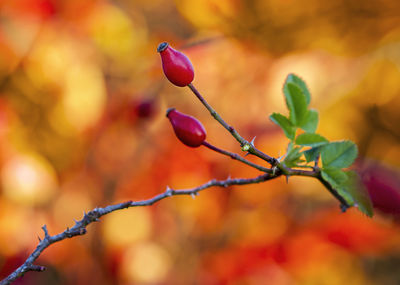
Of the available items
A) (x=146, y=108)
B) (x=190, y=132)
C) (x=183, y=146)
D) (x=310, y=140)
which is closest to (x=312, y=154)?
(x=310, y=140)

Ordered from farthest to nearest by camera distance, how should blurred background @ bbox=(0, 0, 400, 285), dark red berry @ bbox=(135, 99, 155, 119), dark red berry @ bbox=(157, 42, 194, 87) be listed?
blurred background @ bbox=(0, 0, 400, 285)
dark red berry @ bbox=(135, 99, 155, 119)
dark red berry @ bbox=(157, 42, 194, 87)

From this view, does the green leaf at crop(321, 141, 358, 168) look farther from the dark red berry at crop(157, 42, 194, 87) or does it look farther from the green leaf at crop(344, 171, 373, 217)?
the dark red berry at crop(157, 42, 194, 87)

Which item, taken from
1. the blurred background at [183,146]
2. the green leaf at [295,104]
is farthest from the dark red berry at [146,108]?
A: the green leaf at [295,104]

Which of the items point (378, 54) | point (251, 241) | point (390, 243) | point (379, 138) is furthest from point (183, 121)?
point (379, 138)

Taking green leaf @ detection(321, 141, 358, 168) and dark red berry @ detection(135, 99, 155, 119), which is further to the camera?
dark red berry @ detection(135, 99, 155, 119)

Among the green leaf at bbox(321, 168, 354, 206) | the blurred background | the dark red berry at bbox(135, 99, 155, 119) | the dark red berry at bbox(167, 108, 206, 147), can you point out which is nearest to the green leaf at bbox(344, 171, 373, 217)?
the green leaf at bbox(321, 168, 354, 206)

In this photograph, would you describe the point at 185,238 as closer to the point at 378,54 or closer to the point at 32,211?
the point at 32,211
